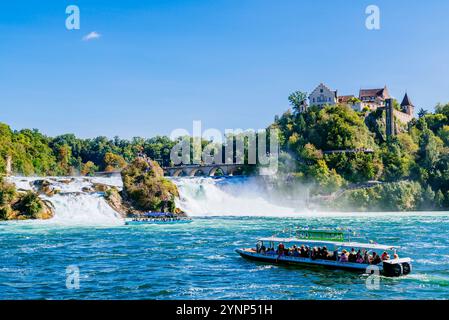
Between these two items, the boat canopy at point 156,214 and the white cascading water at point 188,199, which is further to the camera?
the white cascading water at point 188,199

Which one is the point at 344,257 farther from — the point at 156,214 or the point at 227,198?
the point at 227,198

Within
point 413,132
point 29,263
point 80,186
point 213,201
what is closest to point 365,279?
point 29,263

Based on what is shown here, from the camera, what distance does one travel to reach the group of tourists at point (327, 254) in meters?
23.6

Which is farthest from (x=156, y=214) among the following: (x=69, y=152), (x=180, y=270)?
(x=69, y=152)

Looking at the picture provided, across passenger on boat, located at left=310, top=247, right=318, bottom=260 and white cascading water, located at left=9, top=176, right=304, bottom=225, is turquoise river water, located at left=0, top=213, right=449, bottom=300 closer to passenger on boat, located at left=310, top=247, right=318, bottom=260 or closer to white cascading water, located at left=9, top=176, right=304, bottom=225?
passenger on boat, located at left=310, top=247, right=318, bottom=260

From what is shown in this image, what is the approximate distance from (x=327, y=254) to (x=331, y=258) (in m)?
0.25

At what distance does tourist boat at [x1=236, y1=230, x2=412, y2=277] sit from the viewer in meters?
22.4

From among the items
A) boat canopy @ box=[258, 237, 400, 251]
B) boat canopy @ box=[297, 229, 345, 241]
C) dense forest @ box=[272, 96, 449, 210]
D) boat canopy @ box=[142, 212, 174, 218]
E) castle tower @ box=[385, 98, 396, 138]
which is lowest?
boat canopy @ box=[258, 237, 400, 251]

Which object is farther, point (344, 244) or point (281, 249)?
point (281, 249)

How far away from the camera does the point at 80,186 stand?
56688 mm

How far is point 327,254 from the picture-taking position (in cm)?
2498

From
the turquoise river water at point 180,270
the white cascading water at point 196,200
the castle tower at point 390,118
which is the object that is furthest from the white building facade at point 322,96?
the turquoise river water at point 180,270

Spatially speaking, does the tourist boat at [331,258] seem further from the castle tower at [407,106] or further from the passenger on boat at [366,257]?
the castle tower at [407,106]

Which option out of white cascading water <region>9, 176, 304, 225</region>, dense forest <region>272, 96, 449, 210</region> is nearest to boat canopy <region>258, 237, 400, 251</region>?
white cascading water <region>9, 176, 304, 225</region>
